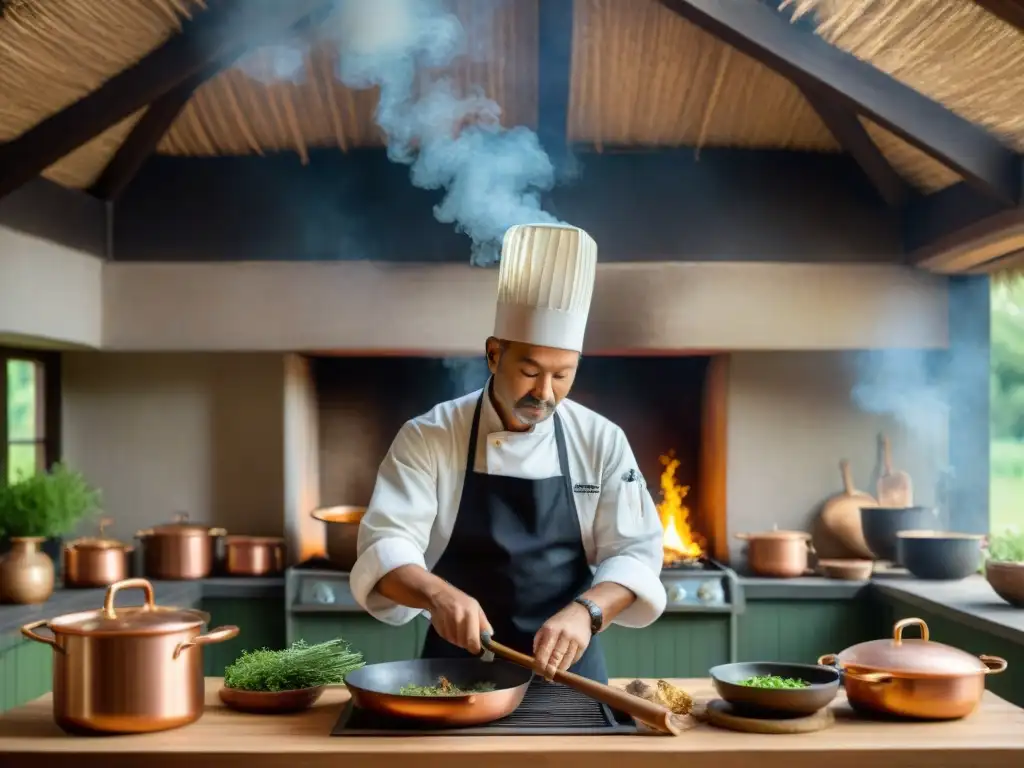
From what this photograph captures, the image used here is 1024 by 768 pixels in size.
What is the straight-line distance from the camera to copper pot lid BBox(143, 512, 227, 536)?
499 centimetres

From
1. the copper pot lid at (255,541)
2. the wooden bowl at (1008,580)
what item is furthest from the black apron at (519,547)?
the copper pot lid at (255,541)

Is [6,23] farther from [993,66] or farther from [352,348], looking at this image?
[993,66]

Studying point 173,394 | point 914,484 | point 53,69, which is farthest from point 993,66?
point 173,394

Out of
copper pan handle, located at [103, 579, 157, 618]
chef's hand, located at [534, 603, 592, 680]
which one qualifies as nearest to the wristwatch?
chef's hand, located at [534, 603, 592, 680]

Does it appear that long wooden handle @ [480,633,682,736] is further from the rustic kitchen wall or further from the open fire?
the rustic kitchen wall

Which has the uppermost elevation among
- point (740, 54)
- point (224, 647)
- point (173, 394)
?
point (740, 54)

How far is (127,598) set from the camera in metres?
4.65

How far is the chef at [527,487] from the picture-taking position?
2721 mm

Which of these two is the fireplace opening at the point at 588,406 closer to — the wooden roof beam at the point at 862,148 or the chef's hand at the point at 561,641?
the wooden roof beam at the point at 862,148

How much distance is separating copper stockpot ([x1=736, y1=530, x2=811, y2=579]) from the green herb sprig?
260 cm

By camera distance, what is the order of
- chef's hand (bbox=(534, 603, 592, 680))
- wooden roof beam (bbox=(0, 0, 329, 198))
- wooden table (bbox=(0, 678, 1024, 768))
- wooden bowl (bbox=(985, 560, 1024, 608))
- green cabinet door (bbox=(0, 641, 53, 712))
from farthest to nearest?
wooden roof beam (bbox=(0, 0, 329, 198)) → wooden bowl (bbox=(985, 560, 1024, 608)) → green cabinet door (bbox=(0, 641, 53, 712)) → chef's hand (bbox=(534, 603, 592, 680)) → wooden table (bbox=(0, 678, 1024, 768))

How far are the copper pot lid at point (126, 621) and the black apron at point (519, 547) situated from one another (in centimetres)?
85

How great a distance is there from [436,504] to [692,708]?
89 cm

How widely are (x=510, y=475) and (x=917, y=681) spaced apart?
3.81 feet
